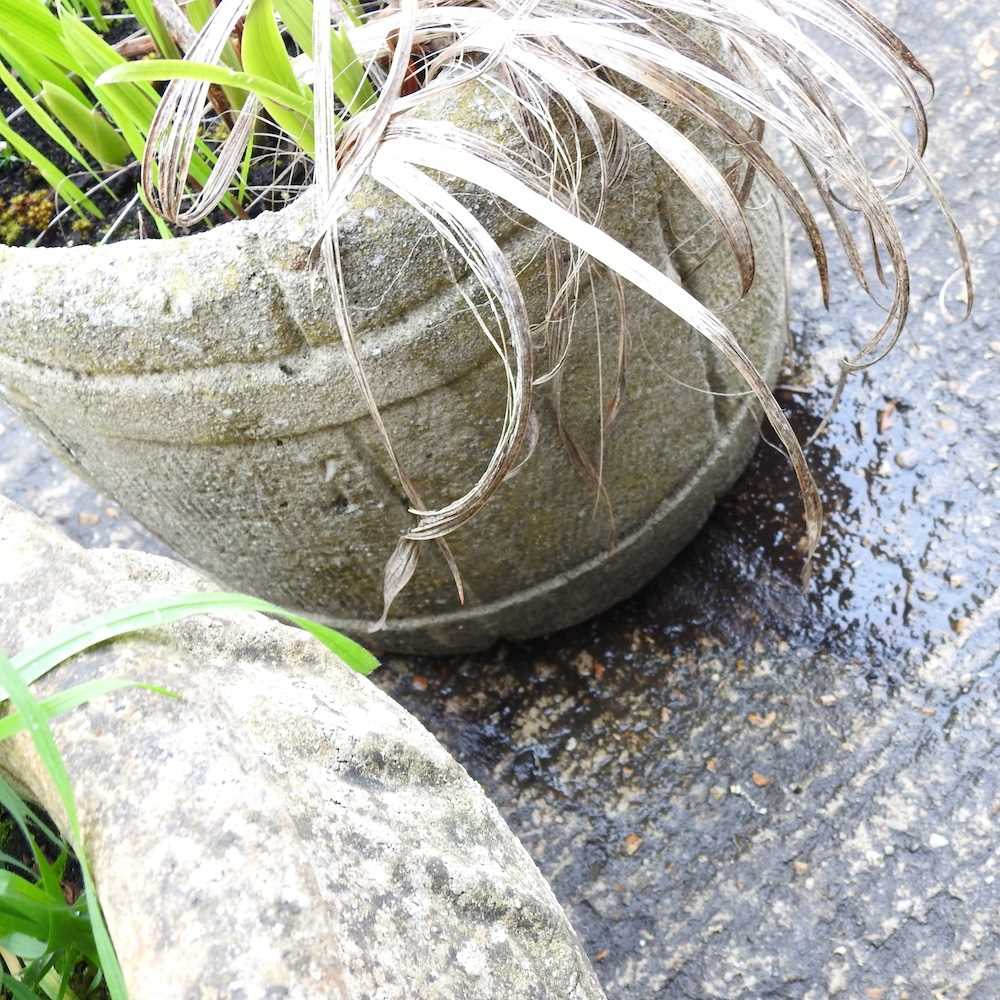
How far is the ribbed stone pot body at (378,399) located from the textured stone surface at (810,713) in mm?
133

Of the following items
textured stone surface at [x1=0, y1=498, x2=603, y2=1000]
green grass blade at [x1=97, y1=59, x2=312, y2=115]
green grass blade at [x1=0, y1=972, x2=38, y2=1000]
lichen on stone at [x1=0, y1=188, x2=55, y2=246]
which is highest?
green grass blade at [x1=97, y1=59, x2=312, y2=115]

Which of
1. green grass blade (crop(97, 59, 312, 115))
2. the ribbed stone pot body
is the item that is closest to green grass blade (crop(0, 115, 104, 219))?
the ribbed stone pot body

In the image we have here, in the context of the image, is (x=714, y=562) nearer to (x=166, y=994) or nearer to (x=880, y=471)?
(x=880, y=471)

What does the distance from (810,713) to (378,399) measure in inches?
26.9

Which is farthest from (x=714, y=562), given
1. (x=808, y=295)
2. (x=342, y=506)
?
(x=342, y=506)

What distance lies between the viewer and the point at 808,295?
169cm

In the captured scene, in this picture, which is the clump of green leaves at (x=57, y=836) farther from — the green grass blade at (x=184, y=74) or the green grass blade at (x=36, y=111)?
the green grass blade at (x=36, y=111)

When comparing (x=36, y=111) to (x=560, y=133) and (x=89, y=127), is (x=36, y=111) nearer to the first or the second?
(x=89, y=127)

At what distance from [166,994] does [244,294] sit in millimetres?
578

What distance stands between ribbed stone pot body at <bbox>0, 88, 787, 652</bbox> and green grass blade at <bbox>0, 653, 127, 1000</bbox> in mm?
404

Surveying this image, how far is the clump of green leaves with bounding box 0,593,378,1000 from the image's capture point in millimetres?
581

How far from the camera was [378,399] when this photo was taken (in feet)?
3.27

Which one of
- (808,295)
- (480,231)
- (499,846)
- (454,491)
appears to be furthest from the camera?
(808,295)

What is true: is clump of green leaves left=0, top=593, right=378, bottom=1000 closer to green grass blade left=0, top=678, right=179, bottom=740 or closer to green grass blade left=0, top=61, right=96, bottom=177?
green grass blade left=0, top=678, right=179, bottom=740
